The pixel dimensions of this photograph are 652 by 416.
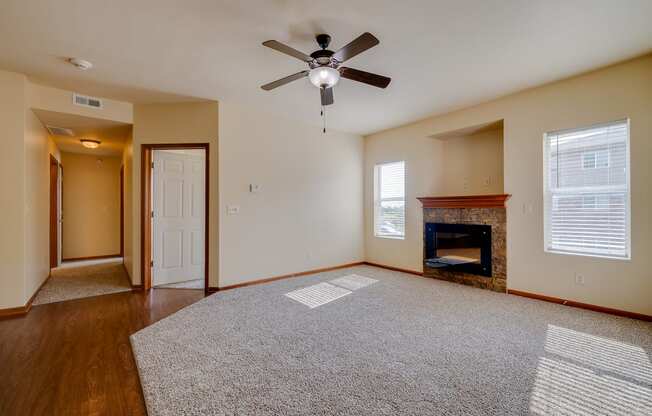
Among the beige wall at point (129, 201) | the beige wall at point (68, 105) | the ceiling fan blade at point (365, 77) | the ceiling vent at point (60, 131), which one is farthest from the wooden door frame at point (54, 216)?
the ceiling fan blade at point (365, 77)

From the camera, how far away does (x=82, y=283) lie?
4637 millimetres

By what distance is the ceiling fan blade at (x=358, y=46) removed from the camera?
82.0 inches

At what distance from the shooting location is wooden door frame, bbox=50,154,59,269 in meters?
5.55

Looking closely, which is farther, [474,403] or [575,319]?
[575,319]

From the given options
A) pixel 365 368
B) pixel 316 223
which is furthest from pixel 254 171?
pixel 365 368

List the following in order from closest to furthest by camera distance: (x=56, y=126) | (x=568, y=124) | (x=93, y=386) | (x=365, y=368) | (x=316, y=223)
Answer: (x=93, y=386) → (x=365, y=368) → (x=568, y=124) → (x=56, y=126) → (x=316, y=223)

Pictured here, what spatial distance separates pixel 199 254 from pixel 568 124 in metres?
5.47

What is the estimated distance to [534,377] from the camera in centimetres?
204

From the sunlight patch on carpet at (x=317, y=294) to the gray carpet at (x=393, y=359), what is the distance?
72 mm

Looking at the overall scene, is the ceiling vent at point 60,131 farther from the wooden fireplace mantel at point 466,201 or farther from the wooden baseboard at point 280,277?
the wooden fireplace mantel at point 466,201

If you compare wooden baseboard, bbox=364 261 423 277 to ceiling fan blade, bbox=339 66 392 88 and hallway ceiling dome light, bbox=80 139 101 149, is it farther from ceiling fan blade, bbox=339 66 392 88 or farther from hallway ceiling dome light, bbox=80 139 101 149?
hallway ceiling dome light, bbox=80 139 101 149

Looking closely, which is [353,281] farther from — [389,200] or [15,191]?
[15,191]

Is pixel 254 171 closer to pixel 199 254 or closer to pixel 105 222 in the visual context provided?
pixel 199 254

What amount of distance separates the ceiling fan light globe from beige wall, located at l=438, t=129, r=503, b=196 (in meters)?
3.18
